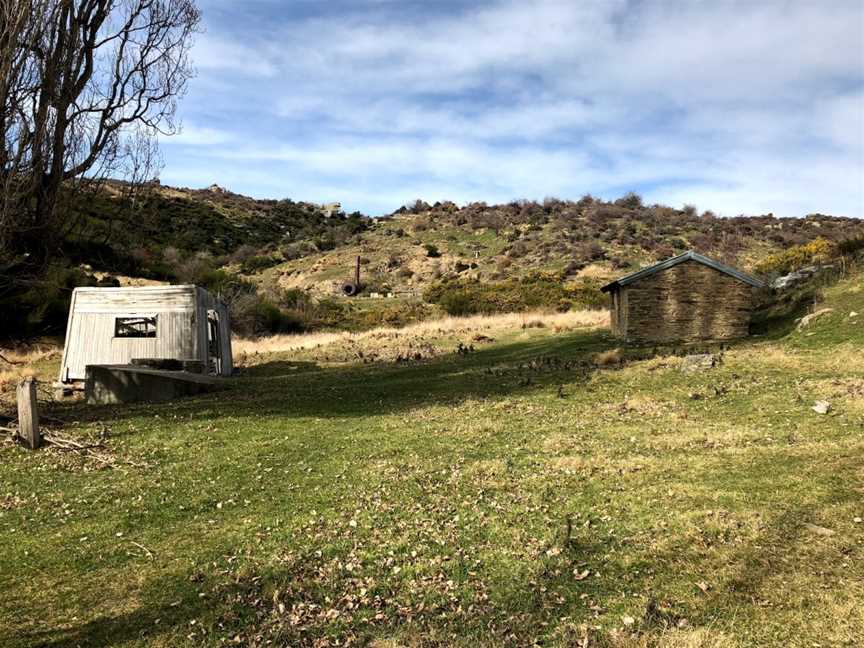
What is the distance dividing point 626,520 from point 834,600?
2.36 m

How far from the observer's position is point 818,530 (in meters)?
6.52

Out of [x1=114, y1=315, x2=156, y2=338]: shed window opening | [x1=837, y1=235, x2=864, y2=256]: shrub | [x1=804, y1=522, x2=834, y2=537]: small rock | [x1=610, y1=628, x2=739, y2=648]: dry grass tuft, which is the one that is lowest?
[x1=610, y1=628, x2=739, y2=648]: dry grass tuft

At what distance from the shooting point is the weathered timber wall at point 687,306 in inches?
1032

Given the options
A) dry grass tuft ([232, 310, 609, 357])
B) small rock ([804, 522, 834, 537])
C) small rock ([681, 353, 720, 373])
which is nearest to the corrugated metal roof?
small rock ([681, 353, 720, 373])

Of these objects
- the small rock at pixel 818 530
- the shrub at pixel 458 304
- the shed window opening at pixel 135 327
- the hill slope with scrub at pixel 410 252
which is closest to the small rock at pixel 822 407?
the small rock at pixel 818 530

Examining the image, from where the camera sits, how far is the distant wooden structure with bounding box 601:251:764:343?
86.0 feet

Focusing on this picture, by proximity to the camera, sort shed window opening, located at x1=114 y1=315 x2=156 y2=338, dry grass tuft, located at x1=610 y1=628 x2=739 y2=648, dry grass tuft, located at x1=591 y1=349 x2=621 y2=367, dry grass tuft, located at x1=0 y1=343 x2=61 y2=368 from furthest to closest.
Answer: dry grass tuft, located at x1=0 y1=343 x2=61 y2=368 < shed window opening, located at x1=114 y1=315 x2=156 y2=338 < dry grass tuft, located at x1=591 y1=349 x2=621 y2=367 < dry grass tuft, located at x1=610 y1=628 x2=739 y2=648

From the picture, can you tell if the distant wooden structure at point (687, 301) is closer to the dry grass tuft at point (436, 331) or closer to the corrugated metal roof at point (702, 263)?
the corrugated metal roof at point (702, 263)

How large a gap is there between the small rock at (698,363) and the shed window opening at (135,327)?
56.8 feet

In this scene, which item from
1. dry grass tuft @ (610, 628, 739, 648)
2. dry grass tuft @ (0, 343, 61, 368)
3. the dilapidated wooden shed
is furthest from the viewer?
dry grass tuft @ (0, 343, 61, 368)

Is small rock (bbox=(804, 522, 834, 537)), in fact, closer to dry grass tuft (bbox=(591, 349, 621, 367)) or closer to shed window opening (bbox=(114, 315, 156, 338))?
dry grass tuft (bbox=(591, 349, 621, 367))

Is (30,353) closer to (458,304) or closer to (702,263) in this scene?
(458,304)

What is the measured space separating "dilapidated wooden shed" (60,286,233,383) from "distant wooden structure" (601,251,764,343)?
17.0 m

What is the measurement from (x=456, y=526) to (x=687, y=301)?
2189cm
